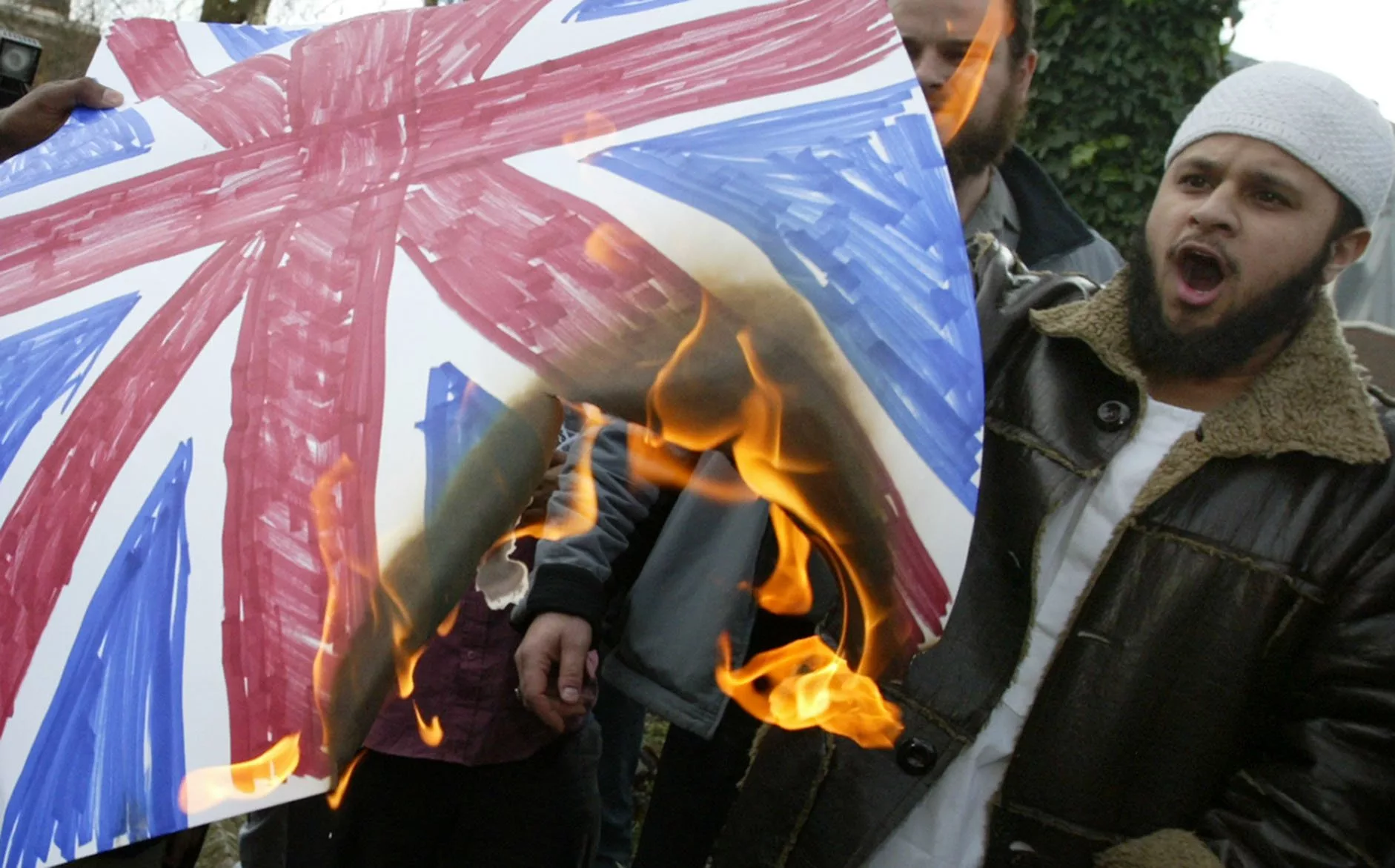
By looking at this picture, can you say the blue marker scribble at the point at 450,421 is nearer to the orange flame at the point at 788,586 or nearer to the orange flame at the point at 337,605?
the orange flame at the point at 337,605

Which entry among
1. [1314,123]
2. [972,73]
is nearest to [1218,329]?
[1314,123]

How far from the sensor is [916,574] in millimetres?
867

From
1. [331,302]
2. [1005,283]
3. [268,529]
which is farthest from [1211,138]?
[268,529]

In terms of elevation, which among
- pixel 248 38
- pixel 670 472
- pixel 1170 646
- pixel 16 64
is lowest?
pixel 1170 646

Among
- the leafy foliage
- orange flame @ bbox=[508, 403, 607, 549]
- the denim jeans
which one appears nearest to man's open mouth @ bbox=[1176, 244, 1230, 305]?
orange flame @ bbox=[508, 403, 607, 549]

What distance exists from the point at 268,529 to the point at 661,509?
98cm

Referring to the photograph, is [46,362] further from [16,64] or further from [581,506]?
[16,64]

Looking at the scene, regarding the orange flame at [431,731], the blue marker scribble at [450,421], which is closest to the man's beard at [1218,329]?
the blue marker scribble at [450,421]

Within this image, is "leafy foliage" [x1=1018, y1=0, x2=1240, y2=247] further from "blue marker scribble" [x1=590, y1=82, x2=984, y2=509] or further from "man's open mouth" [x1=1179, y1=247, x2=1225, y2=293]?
"blue marker scribble" [x1=590, y1=82, x2=984, y2=509]

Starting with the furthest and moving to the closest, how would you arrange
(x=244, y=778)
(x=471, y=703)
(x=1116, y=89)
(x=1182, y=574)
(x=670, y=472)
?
(x=1116, y=89) → (x=471, y=703) → (x=670, y=472) → (x=1182, y=574) → (x=244, y=778)

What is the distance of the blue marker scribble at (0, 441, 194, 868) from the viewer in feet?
2.70

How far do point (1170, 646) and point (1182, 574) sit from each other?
0.09 m

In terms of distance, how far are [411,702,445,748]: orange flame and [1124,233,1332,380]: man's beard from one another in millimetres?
1261

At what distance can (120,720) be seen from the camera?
33.0 inches
